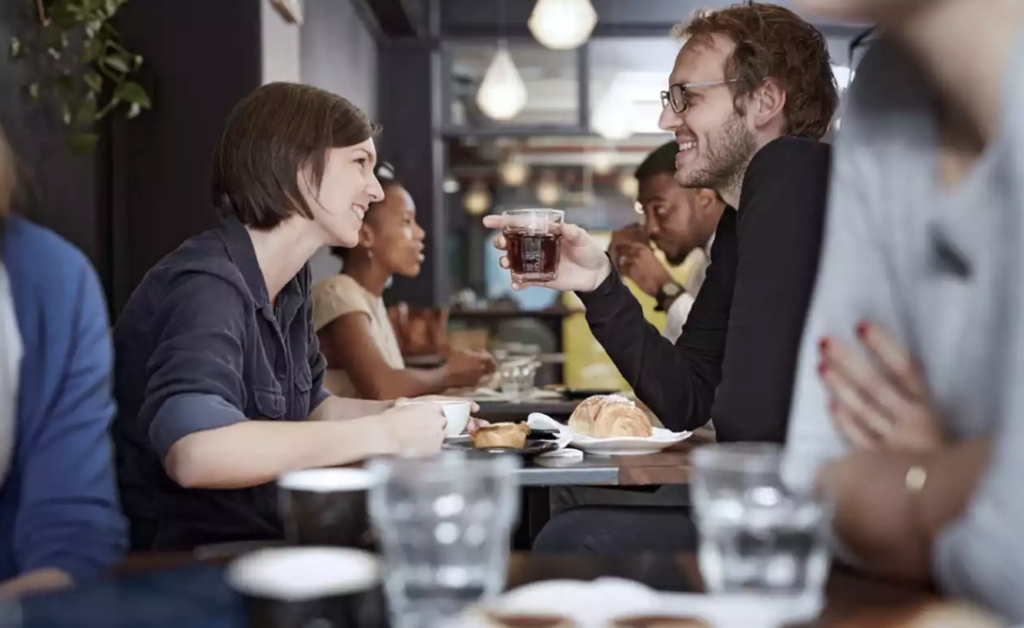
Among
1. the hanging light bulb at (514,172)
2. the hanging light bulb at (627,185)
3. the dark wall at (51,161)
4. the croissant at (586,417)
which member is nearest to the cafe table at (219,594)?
the croissant at (586,417)

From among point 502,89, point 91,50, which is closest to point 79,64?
point 91,50

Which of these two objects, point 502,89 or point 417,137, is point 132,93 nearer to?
point 502,89

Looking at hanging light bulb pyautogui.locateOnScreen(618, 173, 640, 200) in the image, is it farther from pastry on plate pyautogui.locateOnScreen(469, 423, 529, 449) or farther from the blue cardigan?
the blue cardigan

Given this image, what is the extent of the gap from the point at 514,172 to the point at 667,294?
8389 millimetres

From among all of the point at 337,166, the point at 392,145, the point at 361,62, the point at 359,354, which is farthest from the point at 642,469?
the point at 392,145

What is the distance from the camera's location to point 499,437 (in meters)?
1.95

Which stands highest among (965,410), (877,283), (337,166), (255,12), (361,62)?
(361,62)

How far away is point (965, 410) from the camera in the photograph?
1213 mm

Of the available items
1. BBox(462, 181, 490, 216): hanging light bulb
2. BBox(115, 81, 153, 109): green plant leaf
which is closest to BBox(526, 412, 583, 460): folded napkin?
BBox(115, 81, 153, 109): green plant leaf

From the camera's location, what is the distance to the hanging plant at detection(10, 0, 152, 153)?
327cm

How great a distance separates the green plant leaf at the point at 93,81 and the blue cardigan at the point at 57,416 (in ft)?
7.51

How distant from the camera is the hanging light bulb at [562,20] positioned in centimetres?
655

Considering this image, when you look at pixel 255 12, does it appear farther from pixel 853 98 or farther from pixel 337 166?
pixel 853 98

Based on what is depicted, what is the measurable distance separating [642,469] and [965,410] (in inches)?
27.7
